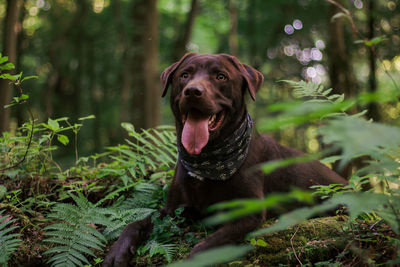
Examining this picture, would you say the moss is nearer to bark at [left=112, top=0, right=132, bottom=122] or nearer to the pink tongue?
the pink tongue

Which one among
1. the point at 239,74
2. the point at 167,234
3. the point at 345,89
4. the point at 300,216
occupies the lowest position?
the point at 167,234

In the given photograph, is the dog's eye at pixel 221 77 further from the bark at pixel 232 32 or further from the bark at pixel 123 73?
the bark at pixel 232 32

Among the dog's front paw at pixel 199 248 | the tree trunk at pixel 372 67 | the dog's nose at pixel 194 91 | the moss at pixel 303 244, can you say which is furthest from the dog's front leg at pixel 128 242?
the tree trunk at pixel 372 67

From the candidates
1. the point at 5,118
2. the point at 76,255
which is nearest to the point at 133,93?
the point at 5,118

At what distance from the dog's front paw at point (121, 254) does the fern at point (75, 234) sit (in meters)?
0.14

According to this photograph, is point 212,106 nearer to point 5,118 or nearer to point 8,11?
point 5,118

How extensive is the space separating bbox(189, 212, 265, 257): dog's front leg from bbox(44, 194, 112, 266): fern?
0.84 m

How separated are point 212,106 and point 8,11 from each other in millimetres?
6536

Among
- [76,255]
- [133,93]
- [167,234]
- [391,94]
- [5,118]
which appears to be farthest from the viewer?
[133,93]

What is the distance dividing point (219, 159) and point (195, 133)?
344 millimetres

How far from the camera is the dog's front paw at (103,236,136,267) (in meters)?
2.87

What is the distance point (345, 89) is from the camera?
8.34 meters

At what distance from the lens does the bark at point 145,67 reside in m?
9.27

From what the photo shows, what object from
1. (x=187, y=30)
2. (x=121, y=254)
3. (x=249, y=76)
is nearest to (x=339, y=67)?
(x=249, y=76)
